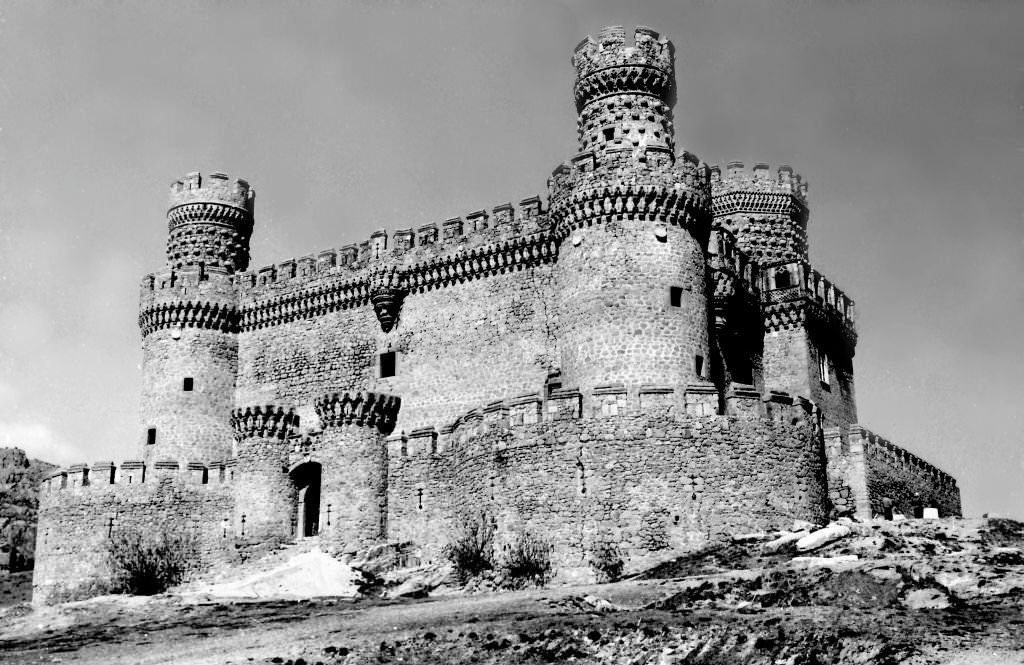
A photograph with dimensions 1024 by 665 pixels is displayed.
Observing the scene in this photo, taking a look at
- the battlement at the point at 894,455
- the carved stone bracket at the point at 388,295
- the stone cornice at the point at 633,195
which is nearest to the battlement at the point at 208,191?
the carved stone bracket at the point at 388,295

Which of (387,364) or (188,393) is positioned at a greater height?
(387,364)

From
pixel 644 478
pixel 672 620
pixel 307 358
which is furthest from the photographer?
pixel 307 358

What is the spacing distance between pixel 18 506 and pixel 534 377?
3138cm

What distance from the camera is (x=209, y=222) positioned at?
47688 millimetres

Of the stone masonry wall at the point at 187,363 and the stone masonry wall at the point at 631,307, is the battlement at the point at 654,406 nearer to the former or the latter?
the stone masonry wall at the point at 631,307

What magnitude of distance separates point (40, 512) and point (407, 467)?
1373cm

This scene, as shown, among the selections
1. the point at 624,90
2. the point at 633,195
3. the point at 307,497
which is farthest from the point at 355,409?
the point at 624,90

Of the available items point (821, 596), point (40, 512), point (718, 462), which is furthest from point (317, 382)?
point (821, 596)

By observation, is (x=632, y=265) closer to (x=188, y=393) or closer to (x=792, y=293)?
(x=792, y=293)

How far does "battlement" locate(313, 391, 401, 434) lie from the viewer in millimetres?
37750

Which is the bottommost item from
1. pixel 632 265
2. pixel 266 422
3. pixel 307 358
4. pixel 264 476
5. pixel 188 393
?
pixel 264 476

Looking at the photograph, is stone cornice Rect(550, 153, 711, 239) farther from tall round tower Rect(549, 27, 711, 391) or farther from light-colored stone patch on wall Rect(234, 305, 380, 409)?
light-colored stone patch on wall Rect(234, 305, 380, 409)

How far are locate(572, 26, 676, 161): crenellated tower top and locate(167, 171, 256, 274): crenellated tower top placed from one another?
14.5 meters

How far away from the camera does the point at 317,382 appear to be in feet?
143
